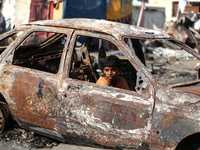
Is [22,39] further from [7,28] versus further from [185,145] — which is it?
[7,28]

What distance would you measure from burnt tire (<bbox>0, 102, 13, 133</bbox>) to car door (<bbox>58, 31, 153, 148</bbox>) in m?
0.94

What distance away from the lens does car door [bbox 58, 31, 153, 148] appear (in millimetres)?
2783

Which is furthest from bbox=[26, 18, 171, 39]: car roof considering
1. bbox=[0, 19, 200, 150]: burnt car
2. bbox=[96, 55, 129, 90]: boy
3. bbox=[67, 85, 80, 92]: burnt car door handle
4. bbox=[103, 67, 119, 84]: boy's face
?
bbox=[67, 85, 80, 92]: burnt car door handle

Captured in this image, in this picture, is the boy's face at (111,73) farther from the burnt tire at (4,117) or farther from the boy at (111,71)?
the burnt tire at (4,117)

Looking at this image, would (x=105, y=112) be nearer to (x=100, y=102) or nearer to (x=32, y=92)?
(x=100, y=102)

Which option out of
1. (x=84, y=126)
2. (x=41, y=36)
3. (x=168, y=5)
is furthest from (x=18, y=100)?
(x=168, y=5)

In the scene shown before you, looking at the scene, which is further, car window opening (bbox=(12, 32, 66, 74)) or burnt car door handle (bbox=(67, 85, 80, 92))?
car window opening (bbox=(12, 32, 66, 74))

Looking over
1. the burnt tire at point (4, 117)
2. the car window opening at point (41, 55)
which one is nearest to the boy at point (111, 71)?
the burnt tire at point (4, 117)

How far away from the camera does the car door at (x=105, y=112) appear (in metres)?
2.78

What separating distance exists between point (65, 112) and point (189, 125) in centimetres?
134

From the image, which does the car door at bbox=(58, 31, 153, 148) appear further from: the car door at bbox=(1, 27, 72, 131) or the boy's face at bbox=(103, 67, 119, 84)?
the boy's face at bbox=(103, 67, 119, 84)

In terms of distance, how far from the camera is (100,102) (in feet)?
9.63

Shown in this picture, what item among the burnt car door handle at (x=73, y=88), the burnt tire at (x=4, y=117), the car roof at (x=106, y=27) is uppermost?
the car roof at (x=106, y=27)

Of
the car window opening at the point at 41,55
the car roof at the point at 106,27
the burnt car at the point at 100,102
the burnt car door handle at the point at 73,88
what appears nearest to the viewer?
the burnt car at the point at 100,102
